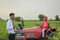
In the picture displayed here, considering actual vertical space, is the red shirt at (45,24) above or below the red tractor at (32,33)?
above

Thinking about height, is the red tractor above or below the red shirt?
below

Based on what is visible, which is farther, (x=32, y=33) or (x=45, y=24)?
(x=32, y=33)

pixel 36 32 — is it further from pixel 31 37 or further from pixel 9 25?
pixel 9 25

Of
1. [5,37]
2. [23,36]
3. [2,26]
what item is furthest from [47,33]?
[2,26]

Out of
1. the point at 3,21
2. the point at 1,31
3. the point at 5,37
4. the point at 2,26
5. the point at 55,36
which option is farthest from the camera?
the point at 3,21

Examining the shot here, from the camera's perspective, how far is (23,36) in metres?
14.0

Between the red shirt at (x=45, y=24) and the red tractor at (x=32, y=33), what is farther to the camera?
the red tractor at (x=32, y=33)

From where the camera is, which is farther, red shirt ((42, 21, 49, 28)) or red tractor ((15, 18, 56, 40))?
red tractor ((15, 18, 56, 40))

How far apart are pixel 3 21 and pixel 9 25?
8388mm

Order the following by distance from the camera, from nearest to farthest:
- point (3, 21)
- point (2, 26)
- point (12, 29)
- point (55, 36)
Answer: point (12, 29) → point (55, 36) → point (2, 26) → point (3, 21)

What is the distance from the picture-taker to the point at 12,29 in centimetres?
977

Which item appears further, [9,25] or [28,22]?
[28,22]

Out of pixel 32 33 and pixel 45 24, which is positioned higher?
pixel 45 24

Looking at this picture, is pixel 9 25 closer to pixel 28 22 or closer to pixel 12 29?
pixel 12 29
